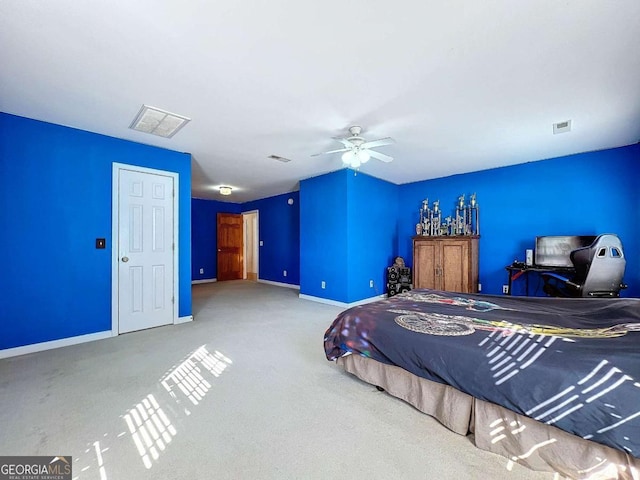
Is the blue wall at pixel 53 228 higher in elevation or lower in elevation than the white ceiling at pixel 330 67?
lower

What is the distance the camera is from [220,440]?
1589mm

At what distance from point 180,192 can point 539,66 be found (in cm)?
426

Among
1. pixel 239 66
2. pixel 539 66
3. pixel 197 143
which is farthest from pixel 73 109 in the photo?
pixel 539 66

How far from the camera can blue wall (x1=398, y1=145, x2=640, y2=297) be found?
12.2 feet

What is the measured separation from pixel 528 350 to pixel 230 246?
7907 mm

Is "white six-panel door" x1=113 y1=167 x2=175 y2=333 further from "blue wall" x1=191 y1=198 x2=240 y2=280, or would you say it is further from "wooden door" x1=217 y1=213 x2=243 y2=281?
"wooden door" x1=217 y1=213 x2=243 y2=281

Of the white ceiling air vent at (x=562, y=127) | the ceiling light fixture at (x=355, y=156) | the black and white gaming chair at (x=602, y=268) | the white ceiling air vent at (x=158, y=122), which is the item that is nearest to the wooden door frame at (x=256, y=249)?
the white ceiling air vent at (x=158, y=122)

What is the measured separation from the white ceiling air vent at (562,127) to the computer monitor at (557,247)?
1.69 metres

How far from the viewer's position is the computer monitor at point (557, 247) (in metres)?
3.92

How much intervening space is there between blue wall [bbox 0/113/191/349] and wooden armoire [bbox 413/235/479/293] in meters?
4.92

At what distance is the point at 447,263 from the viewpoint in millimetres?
4898

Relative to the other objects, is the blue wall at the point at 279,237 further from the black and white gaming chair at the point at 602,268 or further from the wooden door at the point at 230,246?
the black and white gaming chair at the point at 602,268

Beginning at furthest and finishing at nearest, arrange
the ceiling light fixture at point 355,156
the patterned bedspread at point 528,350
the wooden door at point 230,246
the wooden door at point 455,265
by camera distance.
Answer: the wooden door at point 230,246 < the wooden door at point 455,265 < the ceiling light fixture at point 355,156 < the patterned bedspread at point 528,350

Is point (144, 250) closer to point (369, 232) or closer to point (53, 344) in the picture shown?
point (53, 344)
